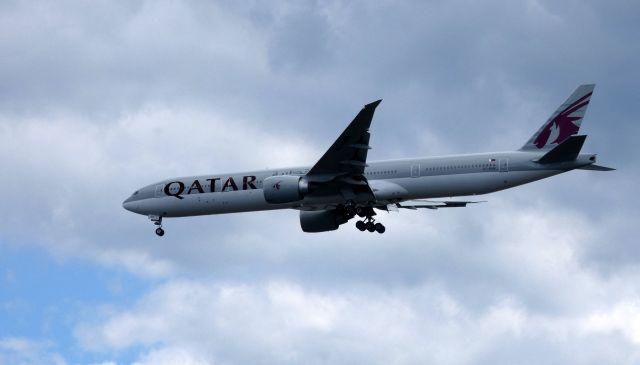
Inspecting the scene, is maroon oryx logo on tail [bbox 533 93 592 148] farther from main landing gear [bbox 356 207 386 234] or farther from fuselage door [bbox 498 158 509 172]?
main landing gear [bbox 356 207 386 234]

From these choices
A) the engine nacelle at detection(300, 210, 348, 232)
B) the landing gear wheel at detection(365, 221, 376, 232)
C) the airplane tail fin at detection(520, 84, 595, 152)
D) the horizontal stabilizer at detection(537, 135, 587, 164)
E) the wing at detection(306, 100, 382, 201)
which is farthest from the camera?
the engine nacelle at detection(300, 210, 348, 232)

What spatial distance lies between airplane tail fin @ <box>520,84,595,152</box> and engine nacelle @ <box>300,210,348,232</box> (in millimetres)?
10933

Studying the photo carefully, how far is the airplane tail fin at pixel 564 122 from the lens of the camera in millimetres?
54844

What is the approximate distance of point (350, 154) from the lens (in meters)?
52.8

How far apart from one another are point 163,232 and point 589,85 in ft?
77.1

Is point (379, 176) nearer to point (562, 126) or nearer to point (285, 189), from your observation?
point (285, 189)

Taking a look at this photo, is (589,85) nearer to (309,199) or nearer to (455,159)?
(455,159)

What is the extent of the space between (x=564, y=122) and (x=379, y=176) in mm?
9373

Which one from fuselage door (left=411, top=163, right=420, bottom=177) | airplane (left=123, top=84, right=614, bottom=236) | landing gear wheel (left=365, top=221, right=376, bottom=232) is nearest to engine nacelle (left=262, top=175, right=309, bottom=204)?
airplane (left=123, top=84, right=614, bottom=236)

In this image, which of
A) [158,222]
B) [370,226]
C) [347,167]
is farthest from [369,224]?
[158,222]

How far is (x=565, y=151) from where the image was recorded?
51.8m

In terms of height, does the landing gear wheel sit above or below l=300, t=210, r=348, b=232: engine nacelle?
below

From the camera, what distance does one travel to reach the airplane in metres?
52.6

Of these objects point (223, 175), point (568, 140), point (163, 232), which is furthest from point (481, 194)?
point (163, 232)
